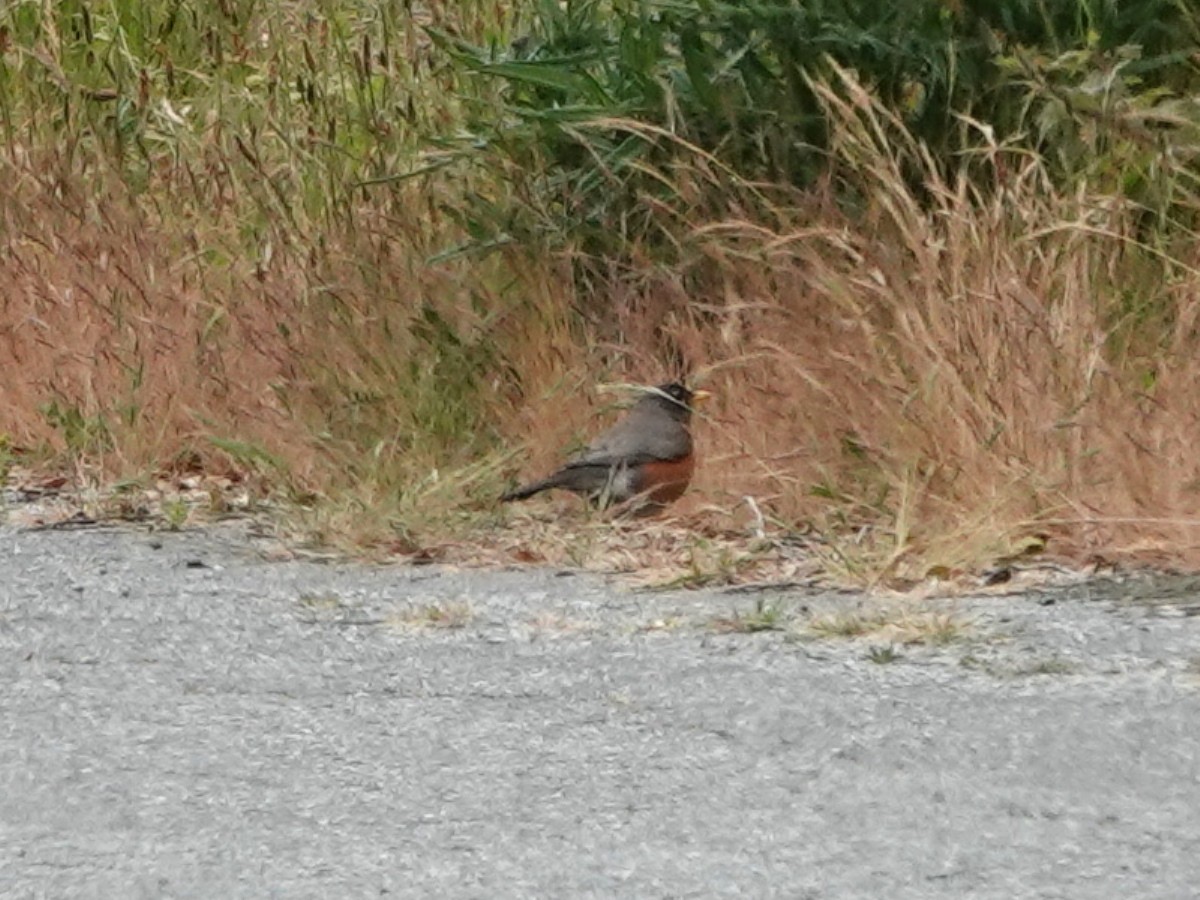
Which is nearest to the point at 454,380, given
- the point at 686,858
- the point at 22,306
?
the point at 22,306

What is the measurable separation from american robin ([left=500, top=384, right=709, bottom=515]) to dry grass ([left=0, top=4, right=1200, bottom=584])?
0.33 ft

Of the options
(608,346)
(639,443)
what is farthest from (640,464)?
(608,346)

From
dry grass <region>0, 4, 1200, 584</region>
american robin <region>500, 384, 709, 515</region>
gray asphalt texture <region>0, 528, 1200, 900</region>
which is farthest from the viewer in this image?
american robin <region>500, 384, 709, 515</region>

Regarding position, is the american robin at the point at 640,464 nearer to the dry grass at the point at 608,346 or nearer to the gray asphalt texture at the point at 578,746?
the dry grass at the point at 608,346

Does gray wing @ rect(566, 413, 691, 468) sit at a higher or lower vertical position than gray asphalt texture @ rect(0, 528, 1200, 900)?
lower

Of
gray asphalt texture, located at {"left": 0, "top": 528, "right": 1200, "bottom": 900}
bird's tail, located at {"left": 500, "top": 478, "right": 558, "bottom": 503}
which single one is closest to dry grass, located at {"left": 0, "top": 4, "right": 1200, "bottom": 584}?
bird's tail, located at {"left": 500, "top": 478, "right": 558, "bottom": 503}

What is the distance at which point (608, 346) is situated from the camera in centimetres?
891

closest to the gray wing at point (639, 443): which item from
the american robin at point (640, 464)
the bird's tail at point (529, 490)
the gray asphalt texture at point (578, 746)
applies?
the american robin at point (640, 464)

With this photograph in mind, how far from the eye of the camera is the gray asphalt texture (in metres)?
4.56

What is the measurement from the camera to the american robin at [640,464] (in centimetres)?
803

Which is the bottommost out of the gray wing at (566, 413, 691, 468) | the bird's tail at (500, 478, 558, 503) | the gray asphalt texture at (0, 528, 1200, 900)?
the bird's tail at (500, 478, 558, 503)

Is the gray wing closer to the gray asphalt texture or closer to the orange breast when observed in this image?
the orange breast

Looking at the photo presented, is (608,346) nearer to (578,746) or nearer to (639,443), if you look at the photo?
(639,443)

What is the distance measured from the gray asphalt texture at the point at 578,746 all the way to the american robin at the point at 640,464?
0.86 metres
